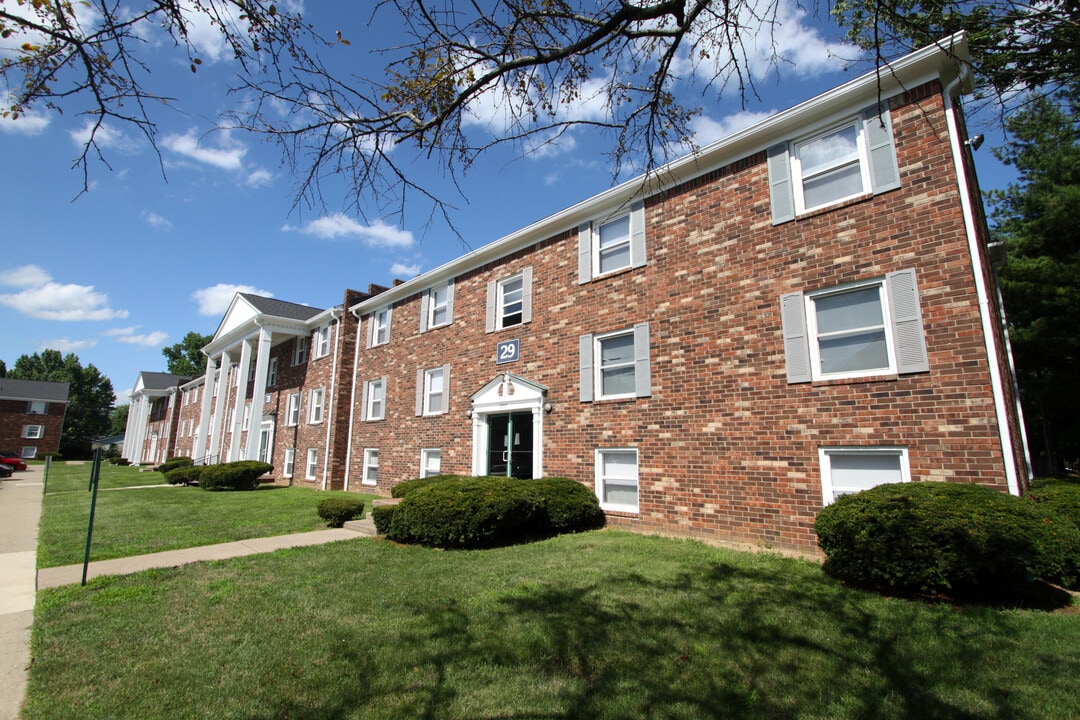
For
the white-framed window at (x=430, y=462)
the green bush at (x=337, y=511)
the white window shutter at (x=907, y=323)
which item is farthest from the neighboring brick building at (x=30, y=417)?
the white window shutter at (x=907, y=323)

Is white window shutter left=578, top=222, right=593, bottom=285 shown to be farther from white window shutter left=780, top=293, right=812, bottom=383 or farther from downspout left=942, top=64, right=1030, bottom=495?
downspout left=942, top=64, right=1030, bottom=495

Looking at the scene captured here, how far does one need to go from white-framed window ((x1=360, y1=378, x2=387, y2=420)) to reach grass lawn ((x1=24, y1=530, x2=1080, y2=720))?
11.6 m

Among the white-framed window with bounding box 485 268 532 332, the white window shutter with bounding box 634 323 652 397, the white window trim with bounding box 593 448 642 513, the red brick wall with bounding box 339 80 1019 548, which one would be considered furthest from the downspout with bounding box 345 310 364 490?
the white window shutter with bounding box 634 323 652 397

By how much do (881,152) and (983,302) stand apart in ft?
8.78

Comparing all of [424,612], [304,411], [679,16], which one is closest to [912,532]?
[424,612]

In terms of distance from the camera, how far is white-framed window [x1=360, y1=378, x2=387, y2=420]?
59.1 ft

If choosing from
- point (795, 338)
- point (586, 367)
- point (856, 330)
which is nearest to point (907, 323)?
point (856, 330)

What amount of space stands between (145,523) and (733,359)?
12.1 metres

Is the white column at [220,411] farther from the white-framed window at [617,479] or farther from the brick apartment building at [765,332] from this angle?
the white-framed window at [617,479]

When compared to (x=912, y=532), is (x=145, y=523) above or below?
below

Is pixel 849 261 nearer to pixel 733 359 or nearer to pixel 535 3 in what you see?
pixel 733 359

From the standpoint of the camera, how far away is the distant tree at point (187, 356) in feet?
228

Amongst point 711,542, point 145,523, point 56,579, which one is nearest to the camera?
point 56,579

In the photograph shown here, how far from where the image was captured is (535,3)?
4.13 m
